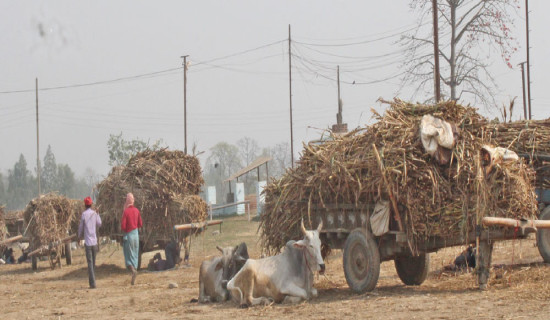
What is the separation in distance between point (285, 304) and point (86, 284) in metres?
7.57

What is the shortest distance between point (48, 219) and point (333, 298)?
12525 millimetres

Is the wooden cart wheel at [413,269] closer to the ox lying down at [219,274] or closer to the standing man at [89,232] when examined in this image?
the ox lying down at [219,274]

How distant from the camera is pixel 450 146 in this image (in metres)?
10.7

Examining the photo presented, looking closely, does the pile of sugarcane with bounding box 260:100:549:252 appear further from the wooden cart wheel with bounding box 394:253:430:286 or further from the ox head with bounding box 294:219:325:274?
the wooden cart wheel with bounding box 394:253:430:286

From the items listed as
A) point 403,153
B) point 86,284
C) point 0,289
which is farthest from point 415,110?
point 0,289

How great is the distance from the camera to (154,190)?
1938cm

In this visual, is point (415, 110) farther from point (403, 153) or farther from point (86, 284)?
point (86, 284)

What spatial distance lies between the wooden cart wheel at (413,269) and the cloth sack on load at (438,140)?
7.72ft

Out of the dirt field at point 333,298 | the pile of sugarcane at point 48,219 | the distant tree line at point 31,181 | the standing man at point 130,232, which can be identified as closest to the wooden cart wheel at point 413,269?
the dirt field at point 333,298

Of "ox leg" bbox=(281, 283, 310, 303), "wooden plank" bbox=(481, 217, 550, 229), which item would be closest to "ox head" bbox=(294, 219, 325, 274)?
"ox leg" bbox=(281, 283, 310, 303)

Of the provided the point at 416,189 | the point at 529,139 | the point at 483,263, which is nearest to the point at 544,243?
the point at 529,139

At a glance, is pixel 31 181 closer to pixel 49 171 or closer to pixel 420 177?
pixel 49 171

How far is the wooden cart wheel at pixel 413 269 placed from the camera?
12.7 meters

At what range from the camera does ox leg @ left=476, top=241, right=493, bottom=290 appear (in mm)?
10695
